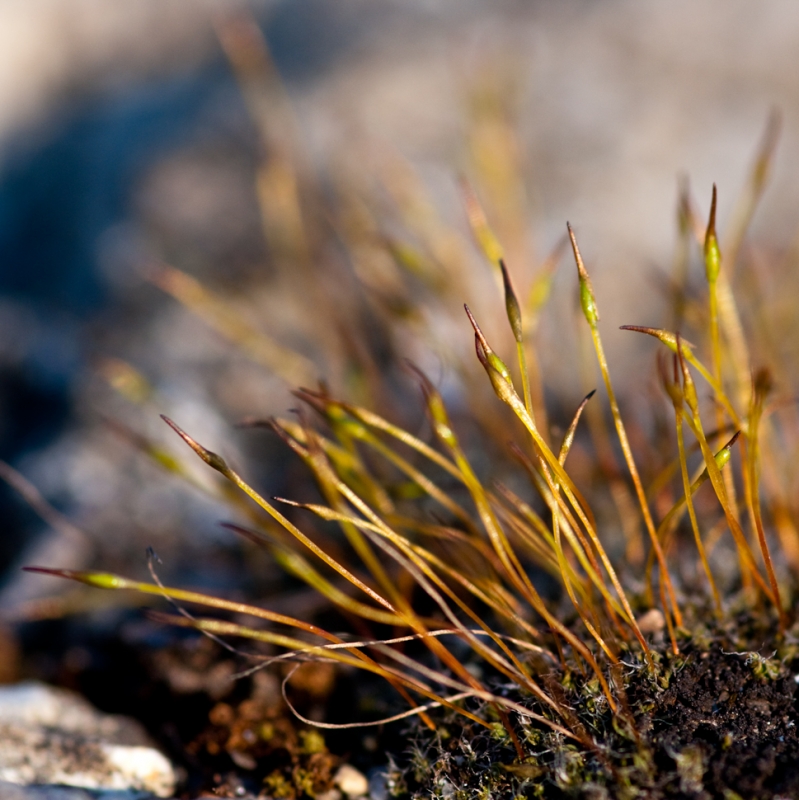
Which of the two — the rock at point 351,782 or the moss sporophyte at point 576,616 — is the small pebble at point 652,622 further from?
the rock at point 351,782

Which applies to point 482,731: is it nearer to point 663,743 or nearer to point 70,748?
point 663,743

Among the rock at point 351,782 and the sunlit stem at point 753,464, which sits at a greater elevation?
the sunlit stem at point 753,464

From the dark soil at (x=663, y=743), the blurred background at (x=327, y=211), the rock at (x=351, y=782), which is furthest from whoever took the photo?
the blurred background at (x=327, y=211)

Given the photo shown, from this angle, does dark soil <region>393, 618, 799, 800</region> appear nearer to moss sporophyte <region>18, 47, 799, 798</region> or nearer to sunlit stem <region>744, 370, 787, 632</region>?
moss sporophyte <region>18, 47, 799, 798</region>

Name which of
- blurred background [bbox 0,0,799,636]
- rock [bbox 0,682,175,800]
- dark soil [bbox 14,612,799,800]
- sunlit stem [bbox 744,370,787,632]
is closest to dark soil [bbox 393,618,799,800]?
dark soil [bbox 14,612,799,800]

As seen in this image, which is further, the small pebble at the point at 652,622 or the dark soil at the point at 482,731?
the small pebble at the point at 652,622

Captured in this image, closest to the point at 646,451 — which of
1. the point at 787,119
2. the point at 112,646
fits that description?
the point at 112,646

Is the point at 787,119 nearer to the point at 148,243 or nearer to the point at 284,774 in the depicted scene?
the point at 148,243

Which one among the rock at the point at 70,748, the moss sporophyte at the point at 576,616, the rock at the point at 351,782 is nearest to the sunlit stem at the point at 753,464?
the moss sporophyte at the point at 576,616
